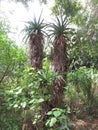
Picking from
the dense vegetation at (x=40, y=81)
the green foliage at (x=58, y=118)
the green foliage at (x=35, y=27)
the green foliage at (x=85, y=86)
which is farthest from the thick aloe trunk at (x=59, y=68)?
the green foliage at (x=85, y=86)

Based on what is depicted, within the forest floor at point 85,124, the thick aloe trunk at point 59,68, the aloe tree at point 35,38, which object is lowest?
the forest floor at point 85,124

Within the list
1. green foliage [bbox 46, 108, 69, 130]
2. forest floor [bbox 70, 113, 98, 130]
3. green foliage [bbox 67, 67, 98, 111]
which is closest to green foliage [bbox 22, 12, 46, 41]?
green foliage [bbox 67, 67, 98, 111]

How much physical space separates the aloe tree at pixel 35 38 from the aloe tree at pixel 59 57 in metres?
0.27

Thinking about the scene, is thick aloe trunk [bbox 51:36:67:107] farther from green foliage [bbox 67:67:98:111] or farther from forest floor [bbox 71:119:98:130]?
green foliage [bbox 67:67:98:111]

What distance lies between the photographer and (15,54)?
4824 millimetres

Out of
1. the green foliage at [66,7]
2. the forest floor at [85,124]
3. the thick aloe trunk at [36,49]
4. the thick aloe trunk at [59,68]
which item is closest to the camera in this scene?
the thick aloe trunk at [59,68]

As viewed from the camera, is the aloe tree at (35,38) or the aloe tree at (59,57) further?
the aloe tree at (35,38)

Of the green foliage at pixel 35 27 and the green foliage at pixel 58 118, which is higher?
the green foliage at pixel 35 27

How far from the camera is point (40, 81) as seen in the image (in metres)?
4.40

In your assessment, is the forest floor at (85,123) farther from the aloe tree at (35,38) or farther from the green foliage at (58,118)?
the aloe tree at (35,38)

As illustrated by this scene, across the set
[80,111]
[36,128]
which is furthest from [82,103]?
[36,128]

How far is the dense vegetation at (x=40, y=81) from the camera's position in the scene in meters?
4.34

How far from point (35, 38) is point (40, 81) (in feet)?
3.90

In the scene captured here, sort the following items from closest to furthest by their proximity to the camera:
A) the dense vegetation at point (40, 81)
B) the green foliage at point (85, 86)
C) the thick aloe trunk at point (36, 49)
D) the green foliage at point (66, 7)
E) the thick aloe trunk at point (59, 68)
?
1. the dense vegetation at point (40, 81)
2. the thick aloe trunk at point (59, 68)
3. the thick aloe trunk at point (36, 49)
4. the green foliage at point (85, 86)
5. the green foliage at point (66, 7)
